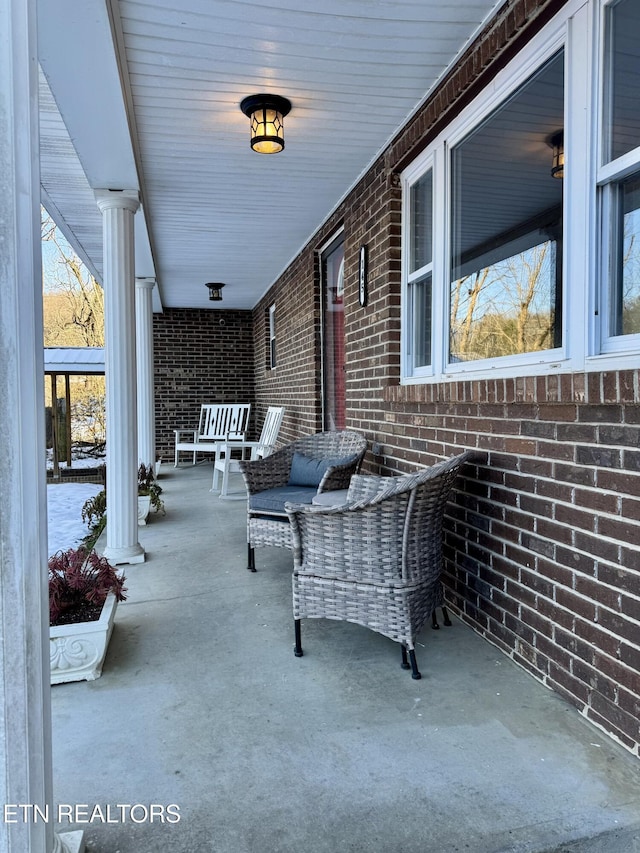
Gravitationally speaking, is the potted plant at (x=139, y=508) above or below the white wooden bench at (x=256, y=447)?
below

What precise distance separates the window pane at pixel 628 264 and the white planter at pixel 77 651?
2.02 meters

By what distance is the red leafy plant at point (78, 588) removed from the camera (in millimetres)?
2199

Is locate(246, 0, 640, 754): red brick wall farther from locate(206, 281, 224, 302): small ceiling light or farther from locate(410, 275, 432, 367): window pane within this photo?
locate(206, 281, 224, 302): small ceiling light

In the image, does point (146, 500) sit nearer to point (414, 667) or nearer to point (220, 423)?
point (414, 667)

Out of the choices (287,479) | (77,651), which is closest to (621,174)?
(77,651)

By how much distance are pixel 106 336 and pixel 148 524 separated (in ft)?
5.46

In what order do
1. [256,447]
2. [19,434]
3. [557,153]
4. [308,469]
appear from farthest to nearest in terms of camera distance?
→ [256,447], [308,469], [557,153], [19,434]

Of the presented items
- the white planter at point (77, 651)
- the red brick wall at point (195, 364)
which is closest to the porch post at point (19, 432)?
the white planter at point (77, 651)

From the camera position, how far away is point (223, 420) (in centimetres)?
855

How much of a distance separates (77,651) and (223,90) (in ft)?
8.05

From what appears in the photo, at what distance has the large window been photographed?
1.68 m

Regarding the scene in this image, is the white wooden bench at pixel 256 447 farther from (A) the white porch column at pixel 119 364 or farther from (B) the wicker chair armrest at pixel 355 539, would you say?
(B) the wicker chair armrest at pixel 355 539

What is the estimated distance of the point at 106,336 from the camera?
3.54 metres

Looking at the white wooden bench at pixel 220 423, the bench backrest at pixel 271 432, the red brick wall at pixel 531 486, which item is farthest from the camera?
the white wooden bench at pixel 220 423
